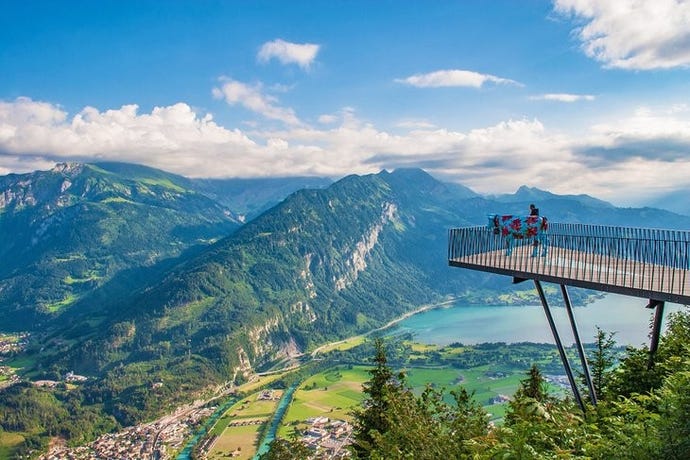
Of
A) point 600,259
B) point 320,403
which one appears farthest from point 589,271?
point 320,403

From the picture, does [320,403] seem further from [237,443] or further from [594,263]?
[594,263]

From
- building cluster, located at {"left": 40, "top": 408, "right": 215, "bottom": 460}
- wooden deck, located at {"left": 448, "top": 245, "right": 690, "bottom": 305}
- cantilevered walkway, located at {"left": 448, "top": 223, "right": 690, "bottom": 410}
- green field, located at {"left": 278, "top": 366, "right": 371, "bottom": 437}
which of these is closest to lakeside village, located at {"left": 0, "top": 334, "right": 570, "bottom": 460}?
building cluster, located at {"left": 40, "top": 408, "right": 215, "bottom": 460}

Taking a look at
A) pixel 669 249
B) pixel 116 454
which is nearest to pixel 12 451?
pixel 116 454

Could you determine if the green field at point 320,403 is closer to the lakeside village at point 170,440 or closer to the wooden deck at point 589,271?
the lakeside village at point 170,440

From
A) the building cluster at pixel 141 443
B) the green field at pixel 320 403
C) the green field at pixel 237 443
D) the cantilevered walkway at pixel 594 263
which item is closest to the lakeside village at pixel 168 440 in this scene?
the building cluster at pixel 141 443

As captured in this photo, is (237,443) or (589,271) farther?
(237,443)

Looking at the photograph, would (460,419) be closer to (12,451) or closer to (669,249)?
(669,249)
